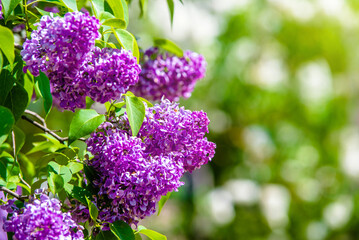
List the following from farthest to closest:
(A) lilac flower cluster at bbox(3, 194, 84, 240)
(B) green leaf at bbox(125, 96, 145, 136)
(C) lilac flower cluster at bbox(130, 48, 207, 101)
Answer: (C) lilac flower cluster at bbox(130, 48, 207, 101), (B) green leaf at bbox(125, 96, 145, 136), (A) lilac flower cluster at bbox(3, 194, 84, 240)

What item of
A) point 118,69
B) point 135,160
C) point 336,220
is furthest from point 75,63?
point 336,220

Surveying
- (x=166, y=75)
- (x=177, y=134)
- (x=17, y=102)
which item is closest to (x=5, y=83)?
(x=17, y=102)

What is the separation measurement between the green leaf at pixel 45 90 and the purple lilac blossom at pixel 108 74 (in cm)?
7

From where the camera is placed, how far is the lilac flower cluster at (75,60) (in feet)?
2.48

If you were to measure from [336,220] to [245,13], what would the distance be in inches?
71.9

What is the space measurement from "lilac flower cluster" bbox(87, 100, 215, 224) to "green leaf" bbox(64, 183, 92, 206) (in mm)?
22

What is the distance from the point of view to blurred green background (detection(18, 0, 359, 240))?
4.17 metres

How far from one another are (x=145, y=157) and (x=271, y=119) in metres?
3.55

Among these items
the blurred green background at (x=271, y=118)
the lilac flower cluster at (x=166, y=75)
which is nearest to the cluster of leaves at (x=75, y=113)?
the lilac flower cluster at (x=166, y=75)

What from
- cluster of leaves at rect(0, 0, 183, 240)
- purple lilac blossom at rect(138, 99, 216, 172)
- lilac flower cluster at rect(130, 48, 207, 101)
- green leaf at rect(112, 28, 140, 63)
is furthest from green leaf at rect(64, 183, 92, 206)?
lilac flower cluster at rect(130, 48, 207, 101)

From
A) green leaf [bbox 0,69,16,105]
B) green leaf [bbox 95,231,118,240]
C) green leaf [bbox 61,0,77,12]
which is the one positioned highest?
green leaf [bbox 61,0,77,12]

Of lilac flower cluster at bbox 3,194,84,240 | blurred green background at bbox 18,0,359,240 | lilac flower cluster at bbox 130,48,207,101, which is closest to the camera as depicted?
lilac flower cluster at bbox 3,194,84,240

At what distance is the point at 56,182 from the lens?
2.70 feet

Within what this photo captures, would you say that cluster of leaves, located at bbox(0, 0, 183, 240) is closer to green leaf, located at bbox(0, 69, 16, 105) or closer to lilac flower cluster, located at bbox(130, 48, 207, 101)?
green leaf, located at bbox(0, 69, 16, 105)
